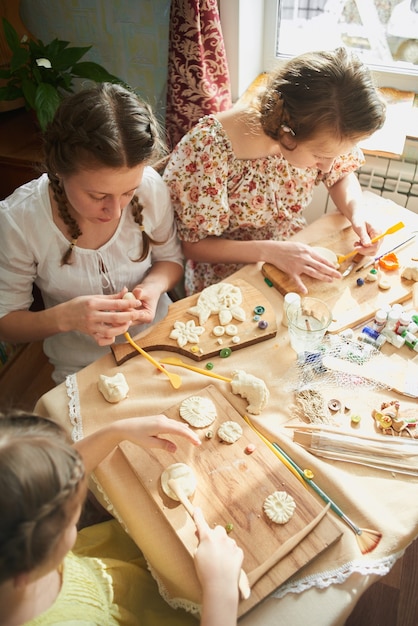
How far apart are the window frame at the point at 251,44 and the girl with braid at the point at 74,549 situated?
5.17 feet

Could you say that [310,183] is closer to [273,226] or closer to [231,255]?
[273,226]

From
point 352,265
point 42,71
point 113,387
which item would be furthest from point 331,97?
point 42,71

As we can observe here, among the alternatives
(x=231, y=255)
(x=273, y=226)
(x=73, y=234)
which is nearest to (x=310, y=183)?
(x=273, y=226)

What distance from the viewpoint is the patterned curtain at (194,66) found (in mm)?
1699

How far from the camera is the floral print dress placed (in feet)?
4.71

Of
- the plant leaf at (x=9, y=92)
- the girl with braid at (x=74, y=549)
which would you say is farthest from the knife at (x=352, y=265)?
the plant leaf at (x=9, y=92)

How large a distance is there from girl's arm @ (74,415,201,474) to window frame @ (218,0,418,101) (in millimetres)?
1581

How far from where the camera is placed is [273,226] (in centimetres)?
167

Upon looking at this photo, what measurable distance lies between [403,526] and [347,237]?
878 mm

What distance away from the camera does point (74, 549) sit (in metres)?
1.07

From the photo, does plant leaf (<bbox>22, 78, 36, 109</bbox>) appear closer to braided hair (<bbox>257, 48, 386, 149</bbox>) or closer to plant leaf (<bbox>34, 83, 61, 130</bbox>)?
plant leaf (<bbox>34, 83, 61, 130</bbox>)

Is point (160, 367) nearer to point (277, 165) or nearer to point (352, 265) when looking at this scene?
point (352, 265)

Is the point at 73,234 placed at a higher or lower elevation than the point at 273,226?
higher

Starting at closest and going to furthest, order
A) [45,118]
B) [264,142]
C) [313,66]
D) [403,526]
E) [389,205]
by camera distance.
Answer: [403,526] → [313,66] → [264,142] → [389,205] → [45,118]
